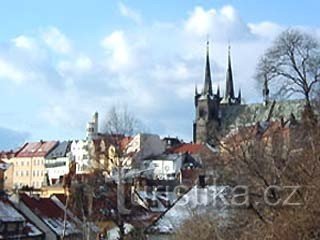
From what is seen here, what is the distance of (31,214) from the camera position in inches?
1635

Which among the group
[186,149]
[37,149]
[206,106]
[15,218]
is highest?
[206,106]

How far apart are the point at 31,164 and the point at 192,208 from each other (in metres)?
90.2

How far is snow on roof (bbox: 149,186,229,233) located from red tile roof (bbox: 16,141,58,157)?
82.3m

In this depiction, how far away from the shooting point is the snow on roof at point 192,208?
82.8 feet

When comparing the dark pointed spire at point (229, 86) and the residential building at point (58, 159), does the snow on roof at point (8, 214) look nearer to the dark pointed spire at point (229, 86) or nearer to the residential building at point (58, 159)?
the residential building at point (58, 159)

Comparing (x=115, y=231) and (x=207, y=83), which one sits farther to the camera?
(x=207, y=83)

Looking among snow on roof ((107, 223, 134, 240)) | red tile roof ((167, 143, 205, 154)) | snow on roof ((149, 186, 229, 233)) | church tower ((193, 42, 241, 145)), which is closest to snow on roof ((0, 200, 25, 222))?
snow on roof ((107, 223, 134, 240))

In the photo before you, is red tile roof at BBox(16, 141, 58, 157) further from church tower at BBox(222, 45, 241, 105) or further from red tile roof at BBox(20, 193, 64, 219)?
red tile roof at BBox(20, 193, 64, 219)

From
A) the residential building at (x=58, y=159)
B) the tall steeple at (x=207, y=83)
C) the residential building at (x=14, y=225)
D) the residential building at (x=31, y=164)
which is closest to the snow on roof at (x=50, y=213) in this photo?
the residential building at (x=14, y=225)

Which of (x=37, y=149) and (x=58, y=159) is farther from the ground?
(x=37, y=149)

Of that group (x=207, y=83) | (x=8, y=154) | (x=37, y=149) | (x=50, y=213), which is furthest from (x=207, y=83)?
(x=50, y=213)

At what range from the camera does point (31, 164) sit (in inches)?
4523

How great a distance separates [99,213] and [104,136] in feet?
24.1

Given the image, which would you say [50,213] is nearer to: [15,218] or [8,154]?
[15,218]
